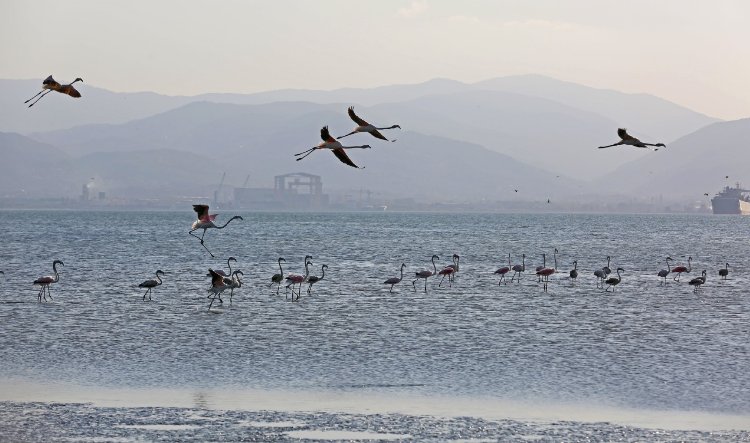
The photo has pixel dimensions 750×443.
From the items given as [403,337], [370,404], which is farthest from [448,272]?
[370,404]

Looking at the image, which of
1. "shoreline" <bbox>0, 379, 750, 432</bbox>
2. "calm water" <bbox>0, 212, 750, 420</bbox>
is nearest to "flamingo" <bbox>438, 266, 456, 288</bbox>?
"calm water" <bbox>0, 212, 750, 420</bbox>

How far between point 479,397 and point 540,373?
3.21 meters

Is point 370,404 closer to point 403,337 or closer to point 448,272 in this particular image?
point 403,337

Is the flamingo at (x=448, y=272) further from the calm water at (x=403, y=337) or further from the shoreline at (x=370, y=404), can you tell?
the shoreline at (x=370, y=404)

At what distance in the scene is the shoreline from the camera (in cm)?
2041

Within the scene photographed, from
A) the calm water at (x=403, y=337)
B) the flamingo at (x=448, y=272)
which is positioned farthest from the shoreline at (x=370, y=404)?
the flamingo at (x=448, y=272)

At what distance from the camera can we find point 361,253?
269 feet

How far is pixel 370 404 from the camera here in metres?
21.5

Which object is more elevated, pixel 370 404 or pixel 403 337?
pixel 403 337

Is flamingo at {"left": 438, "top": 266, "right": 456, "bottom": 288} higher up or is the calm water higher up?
flamingo at {"left": 438, "top": 266, "right": 456, "bottom": 288}

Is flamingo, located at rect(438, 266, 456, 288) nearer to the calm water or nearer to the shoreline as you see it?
the calm water

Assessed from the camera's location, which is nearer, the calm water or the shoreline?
the shoreline

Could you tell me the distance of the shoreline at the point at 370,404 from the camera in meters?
20.4

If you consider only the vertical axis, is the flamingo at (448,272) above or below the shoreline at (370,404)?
above
